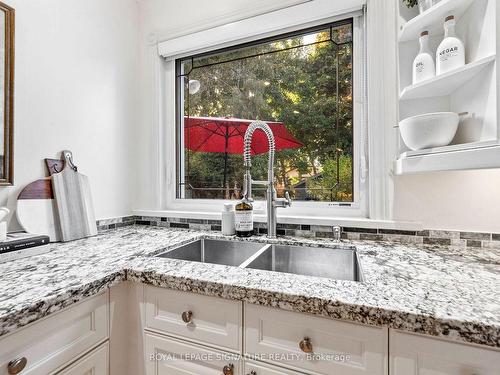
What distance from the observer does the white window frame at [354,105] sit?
1.22m

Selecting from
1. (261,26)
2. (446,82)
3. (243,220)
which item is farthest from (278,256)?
(261,26)

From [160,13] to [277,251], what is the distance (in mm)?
1606

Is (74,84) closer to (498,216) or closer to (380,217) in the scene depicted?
(380,217)

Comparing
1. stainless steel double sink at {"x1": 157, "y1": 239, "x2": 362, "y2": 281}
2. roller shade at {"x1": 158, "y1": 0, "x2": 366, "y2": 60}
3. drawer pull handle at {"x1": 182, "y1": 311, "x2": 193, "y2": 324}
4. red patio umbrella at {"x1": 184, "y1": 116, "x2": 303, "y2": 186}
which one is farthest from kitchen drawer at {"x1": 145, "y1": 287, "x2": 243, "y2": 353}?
roller shade at {"x1": 158, "y1": 0, "x2": 366, "y2": 60}

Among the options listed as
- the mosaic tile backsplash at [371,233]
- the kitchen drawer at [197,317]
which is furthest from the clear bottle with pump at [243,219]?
the kitchen drawer at [197,317]

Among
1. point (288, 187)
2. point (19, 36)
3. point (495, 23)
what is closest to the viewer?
point (495, 23)

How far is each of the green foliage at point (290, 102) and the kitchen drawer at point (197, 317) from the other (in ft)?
2.77

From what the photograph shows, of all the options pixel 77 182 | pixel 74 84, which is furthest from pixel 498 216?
pixel 74 84

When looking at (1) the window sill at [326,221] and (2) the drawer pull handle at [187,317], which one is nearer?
(2) the drawer pull handle at [187,317]

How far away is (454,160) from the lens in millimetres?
847

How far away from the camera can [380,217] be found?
1.21 m

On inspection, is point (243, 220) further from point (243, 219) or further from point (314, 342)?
point (314, 342)

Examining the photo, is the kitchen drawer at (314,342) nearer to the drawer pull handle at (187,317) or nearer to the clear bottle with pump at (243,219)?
the drawer pull handle at (187,317)

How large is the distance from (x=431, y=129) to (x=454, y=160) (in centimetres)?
13
